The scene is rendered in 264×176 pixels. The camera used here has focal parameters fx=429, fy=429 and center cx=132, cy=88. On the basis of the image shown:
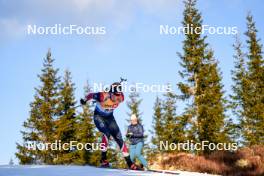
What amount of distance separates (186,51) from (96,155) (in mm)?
11840

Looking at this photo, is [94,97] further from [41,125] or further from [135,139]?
[41,125]

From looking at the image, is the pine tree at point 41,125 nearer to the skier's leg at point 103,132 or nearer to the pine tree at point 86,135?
the pine tree at point 86,135

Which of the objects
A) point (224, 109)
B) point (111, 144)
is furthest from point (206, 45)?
point (111, 144)

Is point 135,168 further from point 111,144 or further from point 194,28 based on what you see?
point 111,144

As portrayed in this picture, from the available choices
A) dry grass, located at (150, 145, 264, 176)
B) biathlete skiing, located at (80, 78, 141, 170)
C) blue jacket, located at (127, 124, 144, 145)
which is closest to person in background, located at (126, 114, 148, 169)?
blue jacket, located at (127, 124, 144, 145)

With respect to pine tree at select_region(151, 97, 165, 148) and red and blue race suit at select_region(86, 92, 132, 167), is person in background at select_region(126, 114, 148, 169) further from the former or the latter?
pine tree at select_region(151, 97, 165, 148)

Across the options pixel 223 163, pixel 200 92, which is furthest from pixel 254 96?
pixel 223 163

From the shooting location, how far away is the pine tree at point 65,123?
32.5 metres

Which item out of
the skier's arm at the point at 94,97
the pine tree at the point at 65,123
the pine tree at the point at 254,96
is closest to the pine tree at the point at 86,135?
the pine tree at the point at 65,123

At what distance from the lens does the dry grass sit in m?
14.7

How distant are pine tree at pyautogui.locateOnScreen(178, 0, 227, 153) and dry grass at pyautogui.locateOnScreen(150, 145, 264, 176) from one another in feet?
42.2

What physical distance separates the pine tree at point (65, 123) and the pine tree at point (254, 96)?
1484cm

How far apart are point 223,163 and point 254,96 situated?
76.5ft

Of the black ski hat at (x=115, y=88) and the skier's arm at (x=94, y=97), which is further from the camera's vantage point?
the black ski hat at (x=115, y=88)
